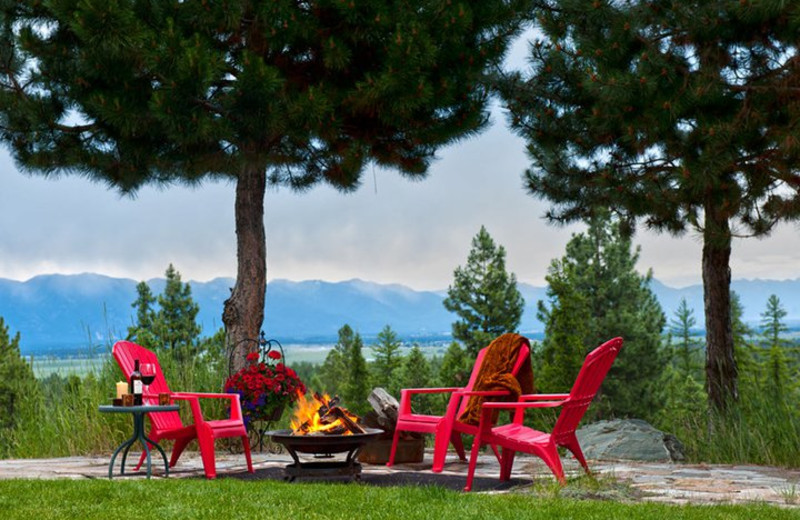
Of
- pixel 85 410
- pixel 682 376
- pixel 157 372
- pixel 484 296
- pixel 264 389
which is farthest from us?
pixel 484 296

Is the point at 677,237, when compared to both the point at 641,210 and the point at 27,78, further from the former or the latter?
the point at 27,78

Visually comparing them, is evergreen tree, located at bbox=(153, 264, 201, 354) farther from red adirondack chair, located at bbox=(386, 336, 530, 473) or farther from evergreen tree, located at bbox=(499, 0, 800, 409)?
red adirondack chair, located at bbox=(386, 336, 530, 473)

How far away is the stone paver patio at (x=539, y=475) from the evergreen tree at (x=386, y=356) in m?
25.4

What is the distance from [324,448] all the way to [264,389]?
1667 mm

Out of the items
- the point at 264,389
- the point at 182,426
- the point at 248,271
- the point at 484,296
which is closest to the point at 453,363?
the point at 484,296

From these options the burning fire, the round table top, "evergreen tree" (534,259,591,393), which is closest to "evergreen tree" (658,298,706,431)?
"evergreen tree" (534,259,591,393)

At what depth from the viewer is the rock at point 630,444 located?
21.7 feet

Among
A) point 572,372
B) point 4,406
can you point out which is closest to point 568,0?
point 572,372

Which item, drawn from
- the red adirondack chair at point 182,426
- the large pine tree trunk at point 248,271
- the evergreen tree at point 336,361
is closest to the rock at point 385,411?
the red adirondack chair at point 182,426

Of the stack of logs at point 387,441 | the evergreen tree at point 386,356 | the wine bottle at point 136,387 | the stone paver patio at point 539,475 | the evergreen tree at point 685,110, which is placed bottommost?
the stone paver patio at point 539,475

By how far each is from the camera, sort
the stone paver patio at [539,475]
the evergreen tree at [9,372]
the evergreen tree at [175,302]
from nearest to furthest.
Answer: the stone paver patio at [539,475] < the evergreen tree at [9,372] < the evergreen tree at [175,302]

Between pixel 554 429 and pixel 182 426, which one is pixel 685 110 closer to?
pixel 554 429

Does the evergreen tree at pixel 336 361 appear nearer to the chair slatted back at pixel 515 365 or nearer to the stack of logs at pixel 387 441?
the stack of logs at pixel 387 441

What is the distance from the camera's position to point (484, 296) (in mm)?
27922
